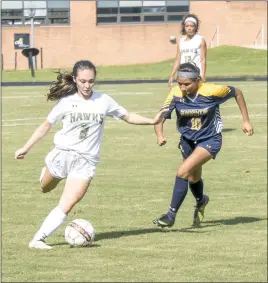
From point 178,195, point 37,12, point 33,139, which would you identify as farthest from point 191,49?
point 37,12

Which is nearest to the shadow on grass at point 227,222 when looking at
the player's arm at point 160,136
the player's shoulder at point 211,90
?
the player's arm at point 160,136

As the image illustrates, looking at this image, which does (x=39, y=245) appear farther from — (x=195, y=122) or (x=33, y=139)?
(x=195, y=122)

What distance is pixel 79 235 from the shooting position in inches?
424

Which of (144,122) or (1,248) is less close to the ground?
(144,122)

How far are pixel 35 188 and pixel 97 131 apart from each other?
4.90m

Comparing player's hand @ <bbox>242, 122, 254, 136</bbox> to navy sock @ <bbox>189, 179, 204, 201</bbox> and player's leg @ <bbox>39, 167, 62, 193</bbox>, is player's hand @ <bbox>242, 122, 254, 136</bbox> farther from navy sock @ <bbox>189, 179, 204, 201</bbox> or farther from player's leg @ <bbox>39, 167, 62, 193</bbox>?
player's leg @ <bbox>39, 167, 62, 193</bbox>

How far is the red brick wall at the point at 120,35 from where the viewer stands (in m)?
67.7

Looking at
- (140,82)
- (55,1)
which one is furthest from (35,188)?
(55,1)

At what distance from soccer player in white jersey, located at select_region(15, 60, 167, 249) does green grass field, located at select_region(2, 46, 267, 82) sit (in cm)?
3889

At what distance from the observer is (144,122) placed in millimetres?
11203

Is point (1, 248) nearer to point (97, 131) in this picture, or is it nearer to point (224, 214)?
point (97, 131)

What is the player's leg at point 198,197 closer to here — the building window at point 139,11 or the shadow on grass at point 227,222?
the shadow on grass at point 227,222

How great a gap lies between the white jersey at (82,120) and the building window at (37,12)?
52.9m

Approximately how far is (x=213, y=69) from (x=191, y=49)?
37794 millimetres
